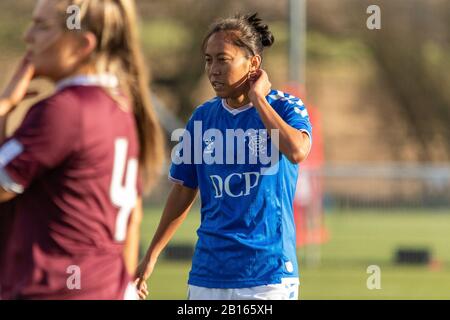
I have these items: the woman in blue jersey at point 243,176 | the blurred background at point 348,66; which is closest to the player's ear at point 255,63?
the woman in blue jersey at point 243,176

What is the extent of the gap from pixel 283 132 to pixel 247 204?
0.39 m

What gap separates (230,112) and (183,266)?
38.0ft

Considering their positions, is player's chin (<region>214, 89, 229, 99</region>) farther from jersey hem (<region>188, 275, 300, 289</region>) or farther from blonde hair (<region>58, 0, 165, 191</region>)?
blonde hair (<region>58, 0, 165, 191</region>)

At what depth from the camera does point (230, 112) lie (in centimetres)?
594

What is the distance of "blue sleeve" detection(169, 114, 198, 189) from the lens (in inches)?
237

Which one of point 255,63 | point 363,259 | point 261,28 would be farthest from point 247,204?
point 363,259

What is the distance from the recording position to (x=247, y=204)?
5.68 meters

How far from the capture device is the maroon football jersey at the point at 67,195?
3840 millimetres

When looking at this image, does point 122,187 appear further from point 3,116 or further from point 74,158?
point 3,116

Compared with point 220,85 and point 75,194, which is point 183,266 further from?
point 75,194

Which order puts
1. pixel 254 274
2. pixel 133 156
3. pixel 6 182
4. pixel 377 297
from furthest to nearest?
1. pixel 377 297
2. pixel 254 274
3. pixel 133 156
4. pixel 6 182

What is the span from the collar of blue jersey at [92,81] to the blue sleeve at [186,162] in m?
1.94
